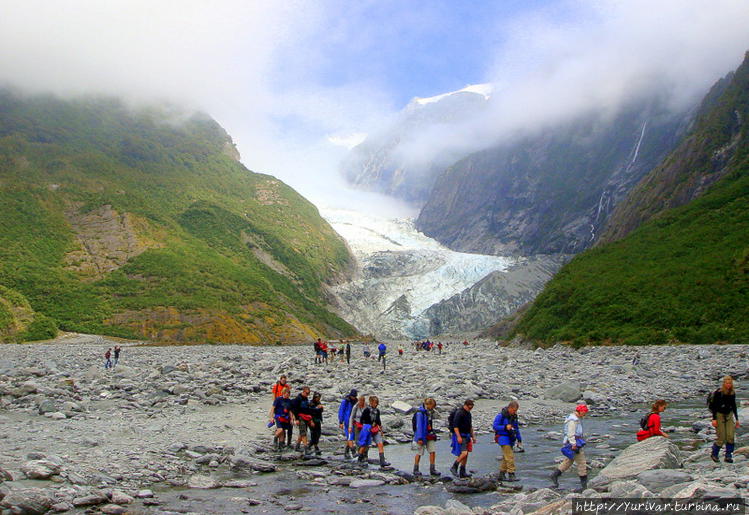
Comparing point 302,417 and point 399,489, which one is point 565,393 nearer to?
point 302,417

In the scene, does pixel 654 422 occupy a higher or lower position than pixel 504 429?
higher

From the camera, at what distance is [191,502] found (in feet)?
36.2

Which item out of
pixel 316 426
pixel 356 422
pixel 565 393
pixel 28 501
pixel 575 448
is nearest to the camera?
pixel 28 501

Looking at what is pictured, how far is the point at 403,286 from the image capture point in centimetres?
16688

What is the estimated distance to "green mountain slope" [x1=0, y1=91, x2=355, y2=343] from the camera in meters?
80.7

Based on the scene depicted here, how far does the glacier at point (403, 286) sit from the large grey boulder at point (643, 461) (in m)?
128

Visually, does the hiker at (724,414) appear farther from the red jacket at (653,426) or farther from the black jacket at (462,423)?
the black jacket at (462,423)

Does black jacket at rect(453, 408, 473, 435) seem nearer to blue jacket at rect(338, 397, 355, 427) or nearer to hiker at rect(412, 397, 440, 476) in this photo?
hiker at rect(412, 397, 440, 476)

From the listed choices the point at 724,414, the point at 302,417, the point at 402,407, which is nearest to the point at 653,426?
the point at 724,414

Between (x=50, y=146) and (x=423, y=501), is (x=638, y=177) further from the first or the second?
(x=423, y=501)

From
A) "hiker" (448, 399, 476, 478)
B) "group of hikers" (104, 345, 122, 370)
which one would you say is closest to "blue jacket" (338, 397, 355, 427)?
"hiker" (448, 399, 476, 478)

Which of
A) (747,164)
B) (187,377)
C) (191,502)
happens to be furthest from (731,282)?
(191,502)

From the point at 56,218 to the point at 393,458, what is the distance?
95466mm

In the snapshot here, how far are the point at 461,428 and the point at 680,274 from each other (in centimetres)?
4757
